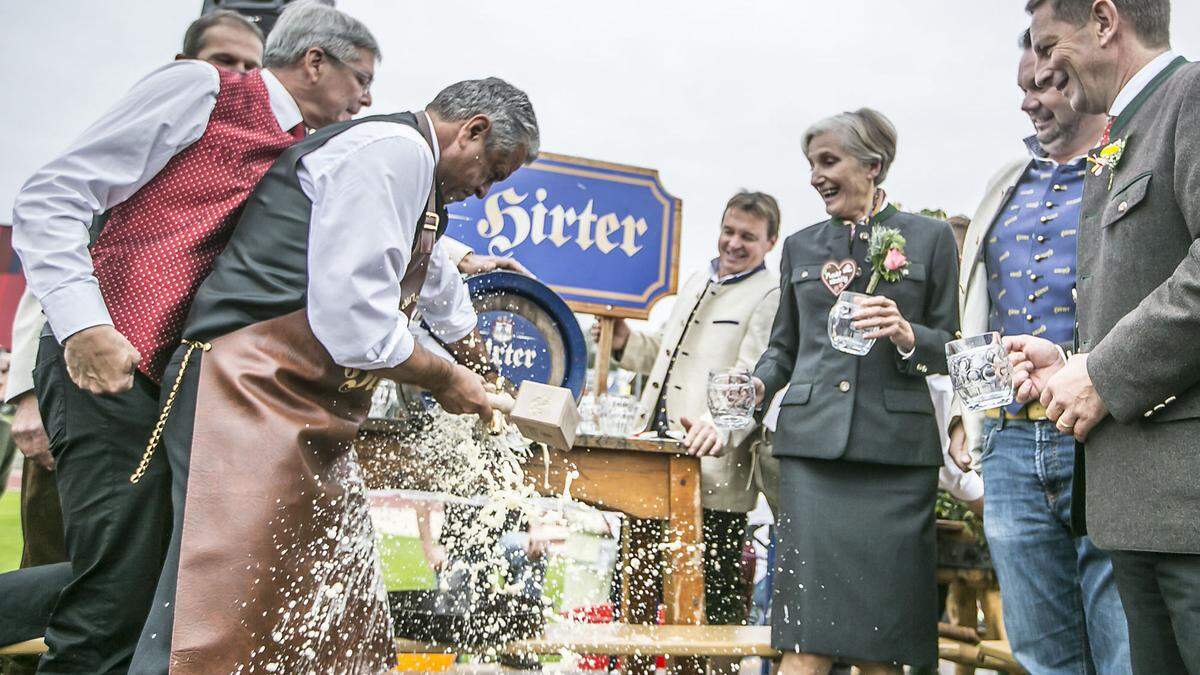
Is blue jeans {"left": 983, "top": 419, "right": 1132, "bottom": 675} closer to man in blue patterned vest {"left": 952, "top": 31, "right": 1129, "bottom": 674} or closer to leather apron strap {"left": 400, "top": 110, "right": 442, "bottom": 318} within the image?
man in blue patterned vest {"left": 952, "top": 31, "right": 1129, "bottom": 674}

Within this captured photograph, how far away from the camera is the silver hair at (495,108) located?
2275 mm

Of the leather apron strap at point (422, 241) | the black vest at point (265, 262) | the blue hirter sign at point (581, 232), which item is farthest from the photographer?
the blue hirter sign at point (581, 232)

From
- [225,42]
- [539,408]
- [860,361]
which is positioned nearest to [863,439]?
[860,361]

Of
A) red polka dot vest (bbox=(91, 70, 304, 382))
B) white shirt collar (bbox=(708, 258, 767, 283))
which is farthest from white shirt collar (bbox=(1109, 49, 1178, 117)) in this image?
white shirt collar (bbox=(708, 258, 767, 283))

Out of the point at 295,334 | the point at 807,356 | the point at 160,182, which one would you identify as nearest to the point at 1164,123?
the point at 807,356

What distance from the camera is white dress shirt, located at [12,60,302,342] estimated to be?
191 cm

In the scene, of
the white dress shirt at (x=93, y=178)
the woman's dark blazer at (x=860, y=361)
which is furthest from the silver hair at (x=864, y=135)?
the white dress shirt at (x=93, y=178)

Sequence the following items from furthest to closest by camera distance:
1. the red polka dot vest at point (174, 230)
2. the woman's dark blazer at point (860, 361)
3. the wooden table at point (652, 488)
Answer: the wooden table at point (652, 488)
the woman's dark blazer at point (860, 361)
the red polka dot vest at point (174, 230)

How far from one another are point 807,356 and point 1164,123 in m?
1.52

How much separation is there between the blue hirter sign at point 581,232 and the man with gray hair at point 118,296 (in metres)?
2.30

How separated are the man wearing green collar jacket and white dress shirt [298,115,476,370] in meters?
1.40

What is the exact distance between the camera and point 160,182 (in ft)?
6.89

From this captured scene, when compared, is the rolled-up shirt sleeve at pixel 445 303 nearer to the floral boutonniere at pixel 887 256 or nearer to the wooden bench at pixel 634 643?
the wooden bench at pixel 634 643

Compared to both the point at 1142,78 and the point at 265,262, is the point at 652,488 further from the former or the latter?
the point at 1142,78
